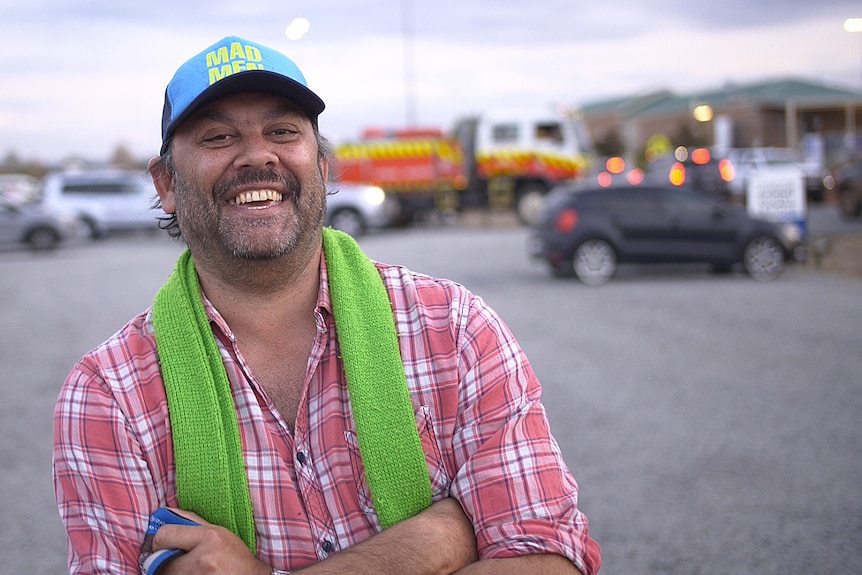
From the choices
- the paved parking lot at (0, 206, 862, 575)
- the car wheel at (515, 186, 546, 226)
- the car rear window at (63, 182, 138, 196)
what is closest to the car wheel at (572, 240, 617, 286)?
the paved parking lot at (0, 206, 862, 575)

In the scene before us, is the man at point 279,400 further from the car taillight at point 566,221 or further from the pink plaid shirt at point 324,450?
the car taillight at point 566,221

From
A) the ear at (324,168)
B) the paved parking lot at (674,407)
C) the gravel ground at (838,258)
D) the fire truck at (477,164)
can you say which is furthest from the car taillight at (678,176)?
the ear at (324,168)

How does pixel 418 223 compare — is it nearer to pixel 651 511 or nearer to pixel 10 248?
pixel 10 248

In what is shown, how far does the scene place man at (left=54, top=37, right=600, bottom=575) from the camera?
1965 mm

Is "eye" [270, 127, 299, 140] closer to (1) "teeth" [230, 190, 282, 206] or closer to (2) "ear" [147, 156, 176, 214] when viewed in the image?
(1) "teeth" [230, 190, 282, 206]

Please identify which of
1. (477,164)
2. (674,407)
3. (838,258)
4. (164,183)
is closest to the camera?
(164,183)

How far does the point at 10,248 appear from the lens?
2853 cm

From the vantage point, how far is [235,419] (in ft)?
6.66

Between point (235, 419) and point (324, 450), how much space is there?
0.67 ft

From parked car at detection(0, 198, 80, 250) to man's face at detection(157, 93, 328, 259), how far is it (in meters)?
25.1

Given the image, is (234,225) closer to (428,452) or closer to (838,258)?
(428,452)

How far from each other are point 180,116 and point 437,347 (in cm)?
77

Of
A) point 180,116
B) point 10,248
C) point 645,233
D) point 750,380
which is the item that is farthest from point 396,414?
point 10,248

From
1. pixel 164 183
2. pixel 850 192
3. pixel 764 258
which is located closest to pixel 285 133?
pixel 164 183
